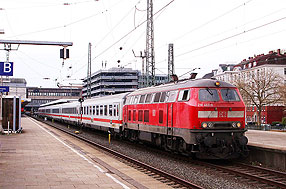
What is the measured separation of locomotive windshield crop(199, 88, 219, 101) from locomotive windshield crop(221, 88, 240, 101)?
0.35 metres

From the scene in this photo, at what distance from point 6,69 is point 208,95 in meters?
10.5

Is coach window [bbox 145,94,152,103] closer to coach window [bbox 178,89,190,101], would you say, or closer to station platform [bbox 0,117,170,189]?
coach window [bbox 178,89,190,101]

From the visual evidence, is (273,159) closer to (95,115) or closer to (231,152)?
(231,152)

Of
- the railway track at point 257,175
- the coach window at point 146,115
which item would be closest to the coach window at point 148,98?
the coach window at point 146,115

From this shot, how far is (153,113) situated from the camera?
1934 cm

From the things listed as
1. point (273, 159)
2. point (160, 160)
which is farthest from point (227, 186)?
point (160, 160)

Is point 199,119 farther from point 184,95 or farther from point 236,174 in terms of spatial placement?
point 236,174

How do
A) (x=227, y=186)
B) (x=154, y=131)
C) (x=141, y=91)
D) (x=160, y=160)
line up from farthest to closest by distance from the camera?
(x=141, y=91) → (x=154, y=131) → (x=160, y=160) → (x=227, y=186)

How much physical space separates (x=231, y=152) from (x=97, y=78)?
428 feet

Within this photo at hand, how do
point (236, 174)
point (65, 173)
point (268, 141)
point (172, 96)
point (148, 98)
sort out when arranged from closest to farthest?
point (65, 173) → point (236, 174) → point (172, 96) → point (148, 98) → point (268, 141)

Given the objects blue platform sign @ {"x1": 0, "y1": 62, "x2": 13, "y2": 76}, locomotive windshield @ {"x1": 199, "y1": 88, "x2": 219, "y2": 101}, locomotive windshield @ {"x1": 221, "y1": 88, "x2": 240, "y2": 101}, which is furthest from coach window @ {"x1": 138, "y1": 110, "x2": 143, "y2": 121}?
blue platform sign @ {"x1": 0, "y1": 62, "x2": 13, "y2": 76}

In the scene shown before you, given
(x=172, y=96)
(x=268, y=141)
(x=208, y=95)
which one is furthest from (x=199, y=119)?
(x=268, y=141)

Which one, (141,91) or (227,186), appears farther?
(141,91)

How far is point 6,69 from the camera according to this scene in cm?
1911
